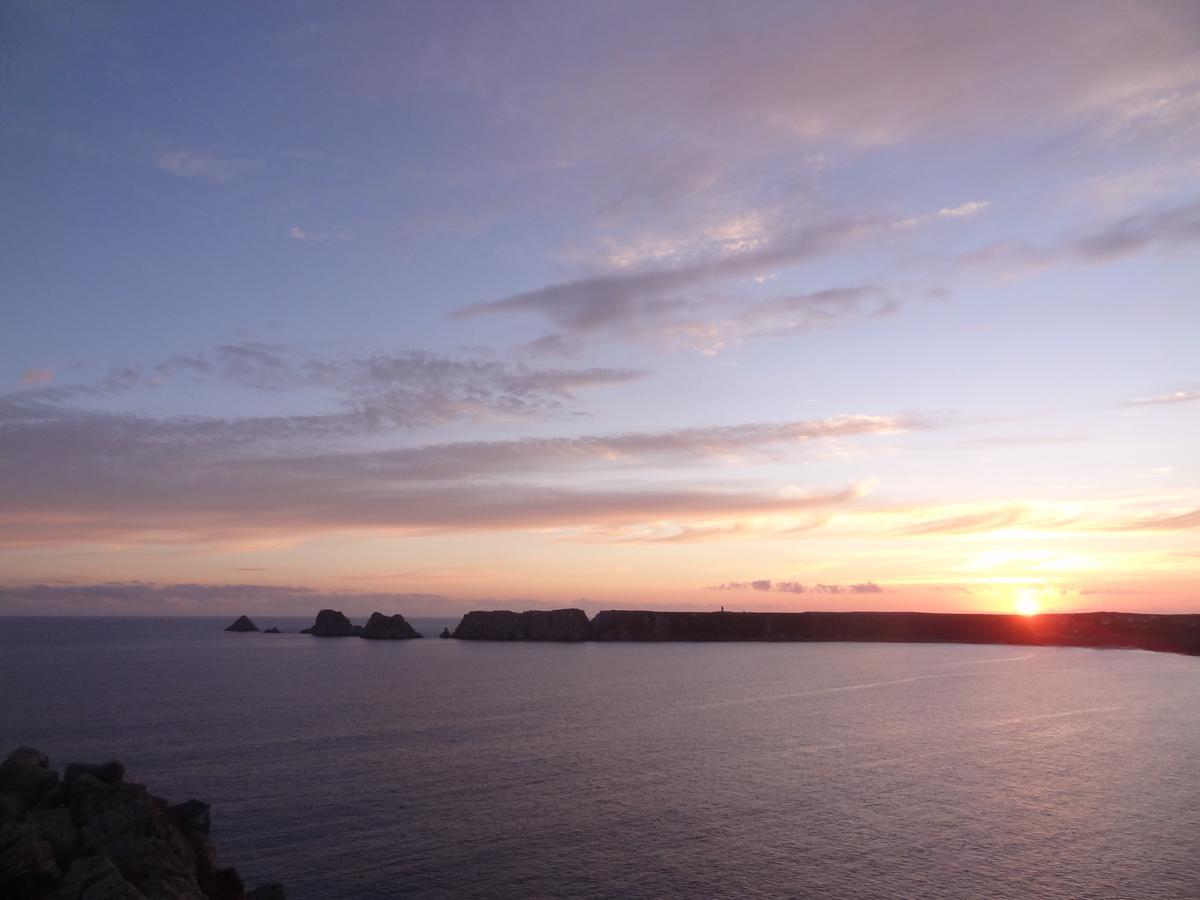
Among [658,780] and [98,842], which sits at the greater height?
[98,842]

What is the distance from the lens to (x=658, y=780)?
5719 cm

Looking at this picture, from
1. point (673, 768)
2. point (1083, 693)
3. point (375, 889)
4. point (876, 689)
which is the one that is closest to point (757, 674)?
point (876, 689)

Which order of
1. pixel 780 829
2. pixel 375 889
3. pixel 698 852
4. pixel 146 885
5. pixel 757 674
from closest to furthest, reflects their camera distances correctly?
pixel 146 885, pixel 375 889, pixel 698 852, pixel 780 829, pixel 757 674

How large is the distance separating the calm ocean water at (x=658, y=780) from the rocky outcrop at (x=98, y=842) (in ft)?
13.6

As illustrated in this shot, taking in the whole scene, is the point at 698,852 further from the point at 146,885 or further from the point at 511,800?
the point at 146,885

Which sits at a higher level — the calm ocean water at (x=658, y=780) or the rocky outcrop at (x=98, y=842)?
the rocky outcrop at (x=98, y=842)

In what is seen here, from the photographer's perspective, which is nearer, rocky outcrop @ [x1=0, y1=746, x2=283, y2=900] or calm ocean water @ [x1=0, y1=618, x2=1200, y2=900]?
rocky outcrop @ [x1=0, y1=746, x2=283, y2=900]

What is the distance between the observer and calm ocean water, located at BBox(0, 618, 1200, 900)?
3909cm

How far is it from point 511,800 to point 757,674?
94.4 meters

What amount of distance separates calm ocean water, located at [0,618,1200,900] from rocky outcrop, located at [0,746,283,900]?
4.13 m

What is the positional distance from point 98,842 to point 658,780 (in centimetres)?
3651

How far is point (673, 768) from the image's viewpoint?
61.2 m

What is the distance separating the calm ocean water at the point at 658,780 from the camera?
39.1 metres

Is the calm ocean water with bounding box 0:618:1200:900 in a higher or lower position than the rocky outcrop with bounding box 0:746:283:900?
lower
